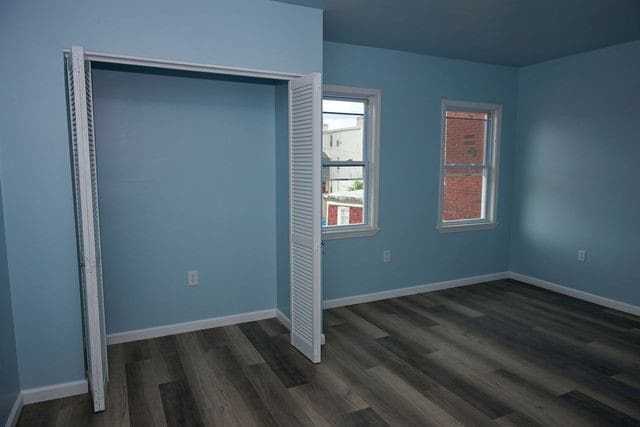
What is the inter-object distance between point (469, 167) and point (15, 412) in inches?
180

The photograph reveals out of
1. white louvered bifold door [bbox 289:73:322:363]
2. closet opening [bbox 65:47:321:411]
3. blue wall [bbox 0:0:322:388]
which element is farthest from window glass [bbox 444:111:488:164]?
blue wall [bbox 0:0:322:388]

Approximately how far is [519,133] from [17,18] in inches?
191

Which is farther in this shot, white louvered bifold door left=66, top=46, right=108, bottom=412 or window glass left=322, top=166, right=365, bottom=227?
window glass left=322, top=166, right=365, bottom=227

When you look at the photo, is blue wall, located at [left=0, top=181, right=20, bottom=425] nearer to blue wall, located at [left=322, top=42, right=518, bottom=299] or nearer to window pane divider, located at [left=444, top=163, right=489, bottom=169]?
blue wall, located at [left=322, top=42, right=518, bottom=299]

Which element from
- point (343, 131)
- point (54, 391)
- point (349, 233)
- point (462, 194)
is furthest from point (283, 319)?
point (462, 194)

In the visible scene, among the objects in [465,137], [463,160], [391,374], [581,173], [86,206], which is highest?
[465,137]

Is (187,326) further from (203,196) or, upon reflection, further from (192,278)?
(203,196)

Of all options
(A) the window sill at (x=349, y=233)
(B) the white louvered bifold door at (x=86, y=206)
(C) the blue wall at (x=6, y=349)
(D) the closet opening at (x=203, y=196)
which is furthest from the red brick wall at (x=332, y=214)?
(C) the blue wall at (x=6, y=349)

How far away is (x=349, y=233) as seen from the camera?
4.20m

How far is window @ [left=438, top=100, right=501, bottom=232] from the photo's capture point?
4789mm

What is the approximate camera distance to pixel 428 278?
15.5 feet

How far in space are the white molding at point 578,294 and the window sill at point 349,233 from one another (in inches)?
81.9

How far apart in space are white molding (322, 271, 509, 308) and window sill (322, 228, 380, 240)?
0.62m

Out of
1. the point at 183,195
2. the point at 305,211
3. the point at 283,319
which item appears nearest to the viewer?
the point at 305,211
